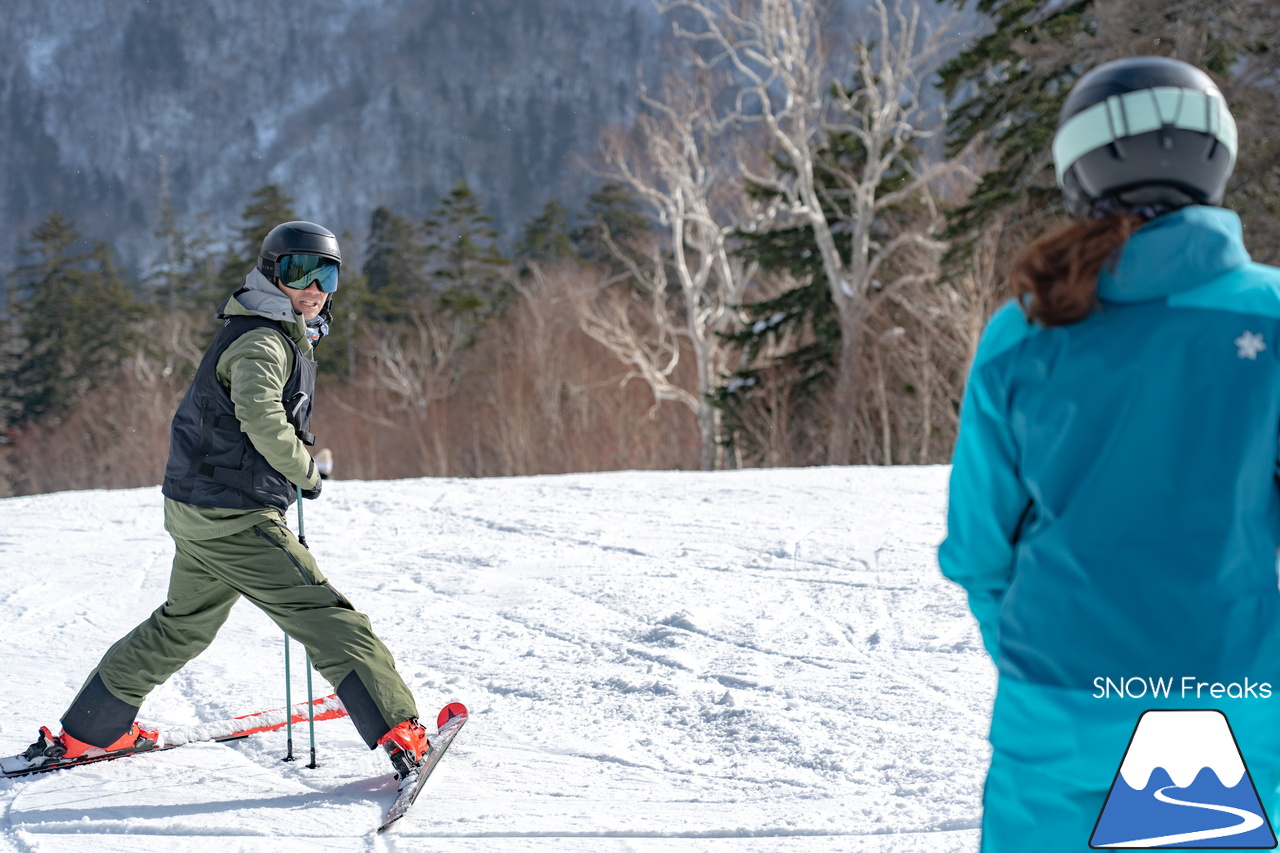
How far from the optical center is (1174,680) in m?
1.22

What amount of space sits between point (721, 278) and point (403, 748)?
69.9 feet

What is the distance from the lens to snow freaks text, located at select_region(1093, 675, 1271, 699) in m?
1.21

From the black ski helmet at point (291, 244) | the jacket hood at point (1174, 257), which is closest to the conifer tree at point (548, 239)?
the black ski helmet at point (291, 244)

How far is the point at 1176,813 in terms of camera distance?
1.21 meters

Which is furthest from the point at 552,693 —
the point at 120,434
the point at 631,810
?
the point at 120,434

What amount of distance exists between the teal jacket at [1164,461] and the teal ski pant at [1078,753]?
1.4 inches

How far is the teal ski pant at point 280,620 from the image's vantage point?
2939 millimetres

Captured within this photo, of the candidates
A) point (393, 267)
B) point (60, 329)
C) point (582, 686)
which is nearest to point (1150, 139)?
point (582, 686)

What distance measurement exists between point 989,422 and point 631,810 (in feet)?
6.49

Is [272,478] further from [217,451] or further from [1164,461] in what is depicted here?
[1164,461]

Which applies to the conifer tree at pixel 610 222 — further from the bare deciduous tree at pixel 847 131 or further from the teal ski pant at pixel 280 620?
the teal ski pant at pixel 280 620

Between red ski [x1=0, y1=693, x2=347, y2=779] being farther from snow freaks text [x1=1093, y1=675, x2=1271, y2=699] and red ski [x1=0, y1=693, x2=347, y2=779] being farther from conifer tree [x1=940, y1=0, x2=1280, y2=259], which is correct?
conifer tree [x1=940, y1=0, x2=1280, y2=259]

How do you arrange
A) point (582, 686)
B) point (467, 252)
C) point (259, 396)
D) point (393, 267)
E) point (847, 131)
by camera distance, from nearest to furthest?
point (259, 396) → point (582, 686) → point (847, 131) → point (467, 252) → point (393, 267)

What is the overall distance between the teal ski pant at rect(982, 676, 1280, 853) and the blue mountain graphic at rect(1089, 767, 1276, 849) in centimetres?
2
